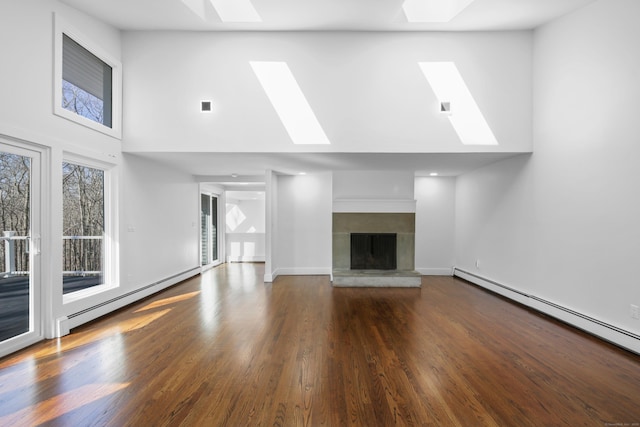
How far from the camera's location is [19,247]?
9.46 feet

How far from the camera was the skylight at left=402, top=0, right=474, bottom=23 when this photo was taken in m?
3.85

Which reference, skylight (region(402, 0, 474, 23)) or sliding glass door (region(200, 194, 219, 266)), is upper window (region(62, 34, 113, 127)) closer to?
sliding glass door (region(200, 194, 219, 266))

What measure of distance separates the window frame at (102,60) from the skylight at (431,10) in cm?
380

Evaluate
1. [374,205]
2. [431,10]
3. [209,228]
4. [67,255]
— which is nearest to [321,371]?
[67,255]

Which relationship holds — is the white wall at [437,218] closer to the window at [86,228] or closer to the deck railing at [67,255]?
the window at [86,228]

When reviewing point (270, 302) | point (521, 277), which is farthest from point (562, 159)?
point (270, 302)

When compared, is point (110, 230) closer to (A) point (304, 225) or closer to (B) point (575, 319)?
(A) point (304, 225)

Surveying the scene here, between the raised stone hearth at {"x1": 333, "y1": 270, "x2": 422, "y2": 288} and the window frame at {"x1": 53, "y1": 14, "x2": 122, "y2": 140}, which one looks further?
the raised stone hearth at {"x1": 333, "y1": 270, "x2": 422, "y2": 288}

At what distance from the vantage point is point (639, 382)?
2309mm

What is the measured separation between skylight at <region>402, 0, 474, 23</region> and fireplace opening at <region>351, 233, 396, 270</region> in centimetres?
369

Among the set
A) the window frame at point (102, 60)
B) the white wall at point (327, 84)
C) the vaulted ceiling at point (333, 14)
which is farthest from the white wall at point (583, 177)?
the window frame at point (102, 60)

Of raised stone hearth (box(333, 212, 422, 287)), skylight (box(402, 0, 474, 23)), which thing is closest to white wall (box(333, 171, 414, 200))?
raised stone hearth (box(333, 212, 422, 287))

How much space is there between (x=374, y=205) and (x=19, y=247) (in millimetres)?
5074

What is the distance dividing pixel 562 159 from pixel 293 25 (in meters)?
3.76
